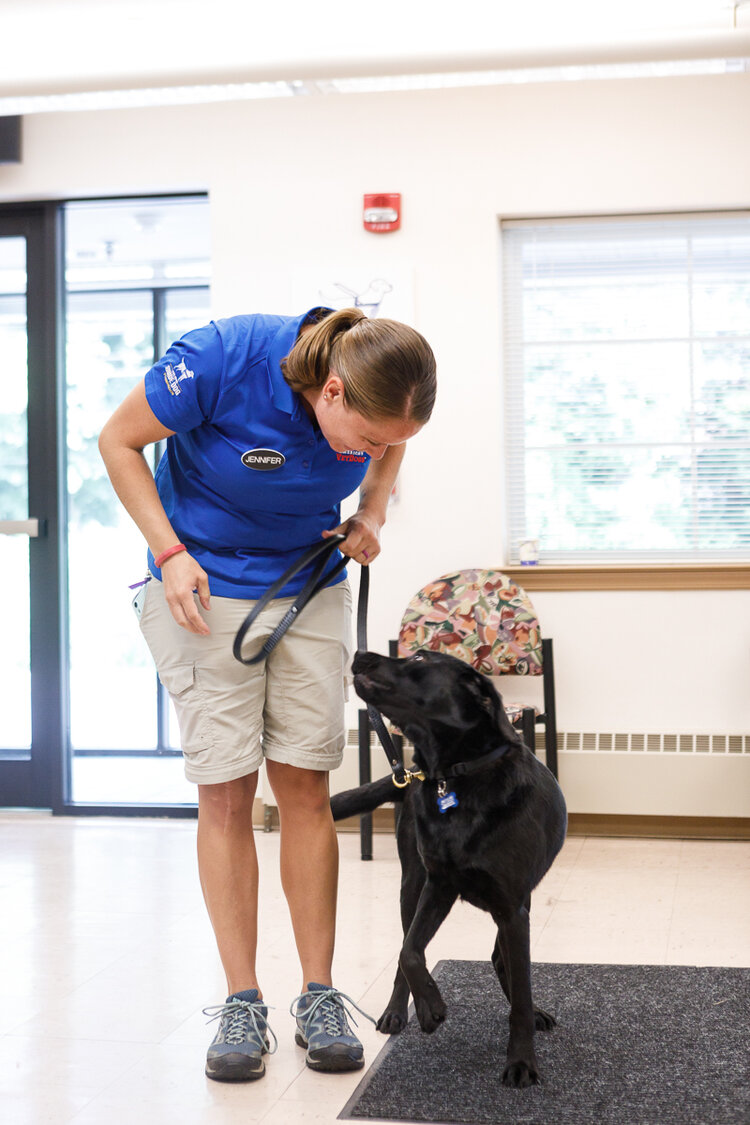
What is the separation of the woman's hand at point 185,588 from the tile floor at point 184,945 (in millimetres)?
751

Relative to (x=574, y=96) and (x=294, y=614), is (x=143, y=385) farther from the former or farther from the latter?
(x=574, y=96)

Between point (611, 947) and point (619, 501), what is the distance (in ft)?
5.76

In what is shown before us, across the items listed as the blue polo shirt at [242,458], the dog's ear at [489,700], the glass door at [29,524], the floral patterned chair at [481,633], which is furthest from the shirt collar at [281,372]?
the glass door at [29,524]

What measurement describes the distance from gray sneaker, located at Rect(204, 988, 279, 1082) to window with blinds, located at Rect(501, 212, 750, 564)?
7.67 feet

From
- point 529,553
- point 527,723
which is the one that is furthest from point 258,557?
point 529,553

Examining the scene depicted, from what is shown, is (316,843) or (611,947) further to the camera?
(611,947)

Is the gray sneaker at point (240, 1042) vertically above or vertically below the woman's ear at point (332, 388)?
below

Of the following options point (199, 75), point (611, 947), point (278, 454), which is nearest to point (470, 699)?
point (278, 454)

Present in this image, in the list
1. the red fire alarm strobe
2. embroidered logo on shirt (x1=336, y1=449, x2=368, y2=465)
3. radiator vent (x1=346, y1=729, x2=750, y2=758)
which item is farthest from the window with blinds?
embroidered logo on shirt (x1=336, y1=449, x2=368, y2=465)

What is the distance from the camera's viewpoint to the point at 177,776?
5.01m

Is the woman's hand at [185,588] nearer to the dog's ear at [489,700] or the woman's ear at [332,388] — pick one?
the woman's ear at [332,388]

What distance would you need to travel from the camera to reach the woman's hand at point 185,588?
70.4 inches

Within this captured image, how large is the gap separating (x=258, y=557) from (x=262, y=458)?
7.8 inches

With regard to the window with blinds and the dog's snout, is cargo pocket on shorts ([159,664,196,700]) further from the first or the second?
the window with blinds
